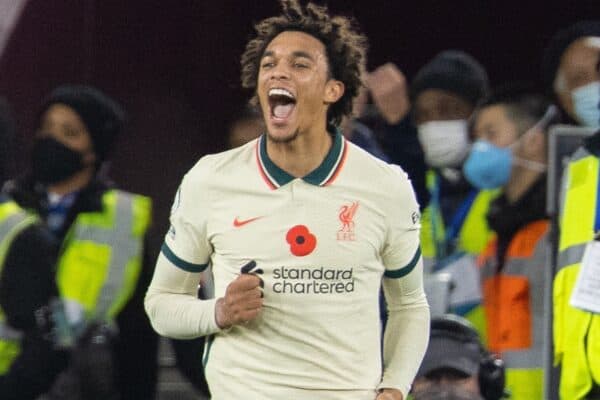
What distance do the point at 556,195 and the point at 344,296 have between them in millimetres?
1819

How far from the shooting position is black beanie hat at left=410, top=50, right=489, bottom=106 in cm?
650

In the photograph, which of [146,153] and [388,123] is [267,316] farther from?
[146,153]

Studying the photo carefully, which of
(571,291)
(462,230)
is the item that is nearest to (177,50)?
(462,230)

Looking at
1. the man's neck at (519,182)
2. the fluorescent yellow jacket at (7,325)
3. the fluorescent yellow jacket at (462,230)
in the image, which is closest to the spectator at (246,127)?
the fluorescent yellow jacket at (462,230)

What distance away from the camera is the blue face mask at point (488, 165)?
6141mm

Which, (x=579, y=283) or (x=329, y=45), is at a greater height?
(x=329, y=45)

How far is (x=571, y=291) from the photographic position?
504cm

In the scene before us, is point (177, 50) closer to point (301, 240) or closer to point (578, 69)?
point (578, 69)

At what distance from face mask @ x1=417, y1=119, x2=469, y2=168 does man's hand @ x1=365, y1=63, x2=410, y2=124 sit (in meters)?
0.17

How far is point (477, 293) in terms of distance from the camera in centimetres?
605

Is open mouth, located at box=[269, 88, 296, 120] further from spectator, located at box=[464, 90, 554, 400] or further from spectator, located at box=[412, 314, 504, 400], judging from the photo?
spectator, located at box=[464, 90, 554, 400]

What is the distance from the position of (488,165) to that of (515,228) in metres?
0.35

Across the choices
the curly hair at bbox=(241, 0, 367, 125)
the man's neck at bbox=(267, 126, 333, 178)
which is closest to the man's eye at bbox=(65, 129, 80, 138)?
the curly hair at bbox=(241, 0, 367, 125)

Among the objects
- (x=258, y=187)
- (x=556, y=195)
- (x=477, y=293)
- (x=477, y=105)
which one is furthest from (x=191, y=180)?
(x=477, y=105)
